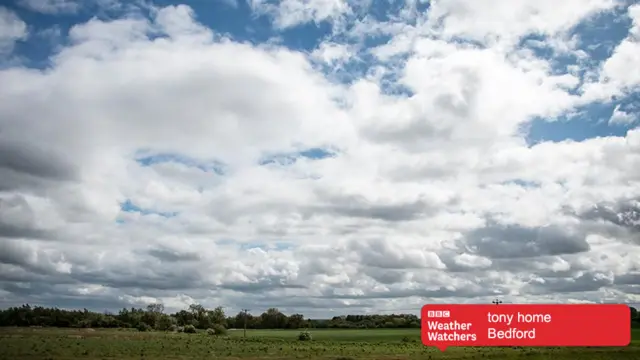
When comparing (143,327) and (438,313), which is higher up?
(438,313)

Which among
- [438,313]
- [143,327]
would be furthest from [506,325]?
[143,327]

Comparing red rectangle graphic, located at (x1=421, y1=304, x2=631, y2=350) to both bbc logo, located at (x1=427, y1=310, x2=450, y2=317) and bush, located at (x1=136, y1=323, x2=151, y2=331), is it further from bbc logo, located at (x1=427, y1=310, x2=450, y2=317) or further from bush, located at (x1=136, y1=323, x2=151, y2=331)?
bush, located at (x1=136, y1=323, x2=151, y2=331)

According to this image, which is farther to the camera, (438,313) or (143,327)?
(143,327)

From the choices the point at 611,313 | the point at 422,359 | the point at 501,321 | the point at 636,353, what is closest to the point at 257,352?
the point at 422,359

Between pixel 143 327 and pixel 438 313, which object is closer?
pixel 438 313

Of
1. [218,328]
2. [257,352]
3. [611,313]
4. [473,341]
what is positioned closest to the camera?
[473,341]

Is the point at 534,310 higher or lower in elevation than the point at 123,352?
higher

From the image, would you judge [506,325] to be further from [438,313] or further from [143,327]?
[143,327]

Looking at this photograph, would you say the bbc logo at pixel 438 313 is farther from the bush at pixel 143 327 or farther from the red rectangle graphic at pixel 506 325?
the bush at pixel 143 327

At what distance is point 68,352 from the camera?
236ft

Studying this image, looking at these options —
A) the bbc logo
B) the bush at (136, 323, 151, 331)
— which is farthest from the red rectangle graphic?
the bush at (136, 323, 151, 331)

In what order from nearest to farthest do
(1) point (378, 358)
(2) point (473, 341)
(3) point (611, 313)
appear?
1. (2) point (473, 341)
2. (3) point (611, 313)
3. (1) point (378, 358)

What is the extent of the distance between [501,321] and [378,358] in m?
18.2

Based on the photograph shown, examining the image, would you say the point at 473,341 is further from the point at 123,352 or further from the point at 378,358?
the point at 123,352
